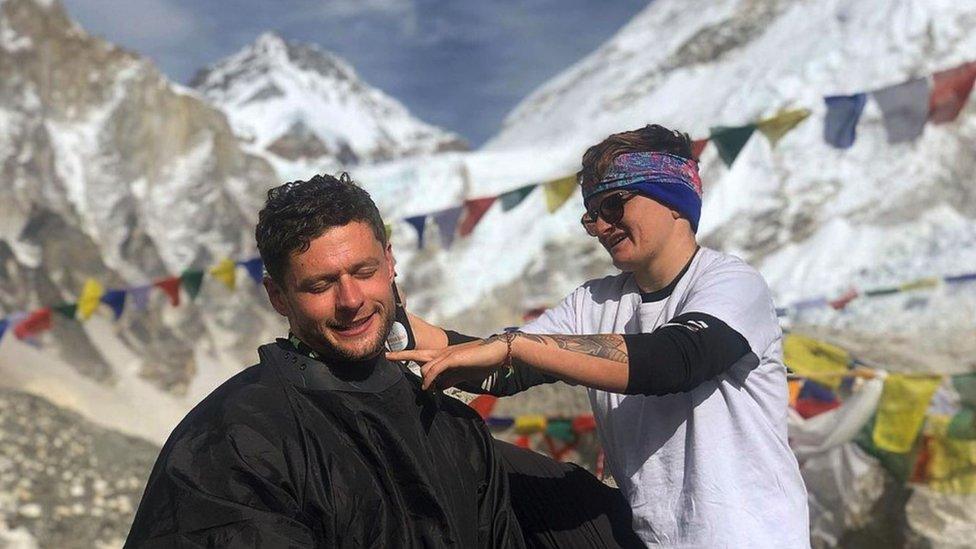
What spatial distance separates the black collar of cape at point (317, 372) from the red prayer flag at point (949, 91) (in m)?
6.40

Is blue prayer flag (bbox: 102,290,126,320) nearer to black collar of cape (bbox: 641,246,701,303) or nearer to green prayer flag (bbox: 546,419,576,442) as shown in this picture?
green prayer flag (bbox: 546,419,576,442)

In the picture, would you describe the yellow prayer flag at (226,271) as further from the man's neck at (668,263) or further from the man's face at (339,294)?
the man's face at (339,294)

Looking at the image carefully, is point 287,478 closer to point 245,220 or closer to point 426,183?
point 245,220

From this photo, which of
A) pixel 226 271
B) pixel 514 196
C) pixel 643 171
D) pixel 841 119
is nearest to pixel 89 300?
pixel 226 271

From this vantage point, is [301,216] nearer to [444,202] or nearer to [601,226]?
[601,226]

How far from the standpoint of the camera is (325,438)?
6.73 feet

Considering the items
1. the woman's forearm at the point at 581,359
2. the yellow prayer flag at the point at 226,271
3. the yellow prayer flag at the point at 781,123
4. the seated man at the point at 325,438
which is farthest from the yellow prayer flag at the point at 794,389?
the yellow prayer flag at the point at 226,271

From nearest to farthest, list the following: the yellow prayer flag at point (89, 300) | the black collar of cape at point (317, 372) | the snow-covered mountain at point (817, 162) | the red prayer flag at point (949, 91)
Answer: the black collar of cape at point (317, 372) < the red prayer flag at point (949, 91) < the yellow prayer flag at point (89, 300) < the snow-covered mountain at point (817, 162)

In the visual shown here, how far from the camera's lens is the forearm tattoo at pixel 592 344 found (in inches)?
87.5

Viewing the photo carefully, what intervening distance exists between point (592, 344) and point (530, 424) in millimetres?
4499

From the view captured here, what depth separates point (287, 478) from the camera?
6.42 feet

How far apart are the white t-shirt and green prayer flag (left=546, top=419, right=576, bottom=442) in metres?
4.18

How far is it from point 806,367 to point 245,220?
3119 centimetres

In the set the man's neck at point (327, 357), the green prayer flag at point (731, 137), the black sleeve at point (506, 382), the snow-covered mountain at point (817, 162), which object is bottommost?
the black sleeve at point (506, 382)
